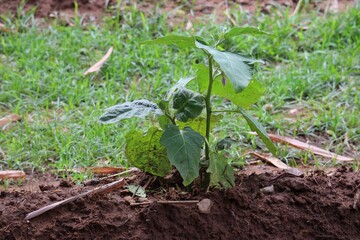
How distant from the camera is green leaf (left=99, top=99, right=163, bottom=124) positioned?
2.89 m

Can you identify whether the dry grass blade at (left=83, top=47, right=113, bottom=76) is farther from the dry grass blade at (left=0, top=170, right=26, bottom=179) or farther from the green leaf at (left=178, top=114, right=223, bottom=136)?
the green leaf at (left=178, top=114, right=223, bottom=136)

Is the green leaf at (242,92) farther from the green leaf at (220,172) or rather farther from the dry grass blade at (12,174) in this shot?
the dry grass blade at (12,174)

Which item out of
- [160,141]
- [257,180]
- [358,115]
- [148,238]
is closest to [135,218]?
[148,238]

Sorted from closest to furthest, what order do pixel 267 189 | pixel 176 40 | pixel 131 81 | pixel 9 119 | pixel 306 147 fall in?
pixel 176 40
pixel 267 189
pixel 306 147
pixel 9 119
pixel 131 81

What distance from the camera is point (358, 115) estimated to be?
15.2 feet

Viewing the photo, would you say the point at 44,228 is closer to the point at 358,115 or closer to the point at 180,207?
the point at 180,207

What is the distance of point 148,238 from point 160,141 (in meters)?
0.39

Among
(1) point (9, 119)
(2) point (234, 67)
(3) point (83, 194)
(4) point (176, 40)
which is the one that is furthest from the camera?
(1) point (9, 119)

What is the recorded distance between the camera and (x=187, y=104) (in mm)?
2949

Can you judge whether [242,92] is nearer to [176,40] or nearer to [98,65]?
[176,40]

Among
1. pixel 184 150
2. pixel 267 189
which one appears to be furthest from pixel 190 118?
pixel 267 189

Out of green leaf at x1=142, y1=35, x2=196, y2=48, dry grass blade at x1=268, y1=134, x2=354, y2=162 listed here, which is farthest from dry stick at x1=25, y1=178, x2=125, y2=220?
dry grass blade at x1=268, y1=134, x2=354, y2=162

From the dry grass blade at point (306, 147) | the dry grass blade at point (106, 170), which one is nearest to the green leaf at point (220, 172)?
the dry grass blade at point (106, 170)

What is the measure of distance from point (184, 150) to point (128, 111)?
283mm
